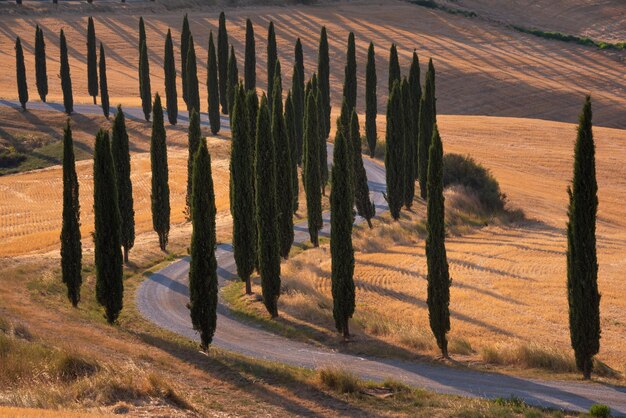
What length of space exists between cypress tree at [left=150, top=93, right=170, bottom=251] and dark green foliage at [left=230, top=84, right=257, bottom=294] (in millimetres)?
8892

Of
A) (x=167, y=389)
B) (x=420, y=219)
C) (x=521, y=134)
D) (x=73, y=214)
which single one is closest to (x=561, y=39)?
(x=521, y=134)

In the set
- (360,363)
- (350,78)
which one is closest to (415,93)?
(350,78)

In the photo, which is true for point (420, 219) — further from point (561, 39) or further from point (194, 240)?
point (561, 39)

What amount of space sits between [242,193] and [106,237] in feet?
24.1

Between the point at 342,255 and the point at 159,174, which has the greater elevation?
the point at 342,255

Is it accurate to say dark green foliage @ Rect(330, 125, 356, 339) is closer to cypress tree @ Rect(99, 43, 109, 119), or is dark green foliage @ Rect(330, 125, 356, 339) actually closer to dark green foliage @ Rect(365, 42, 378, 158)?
dark green foliage @ Rect(365, 42, 378, 158)

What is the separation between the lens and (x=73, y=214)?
35.9 meters

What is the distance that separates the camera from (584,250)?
28234 mm

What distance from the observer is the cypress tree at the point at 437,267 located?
103ft

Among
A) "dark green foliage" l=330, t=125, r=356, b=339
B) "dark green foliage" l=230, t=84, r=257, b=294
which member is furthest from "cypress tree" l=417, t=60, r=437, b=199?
"dark green foliage" l=330, t=125, r=356, b=339

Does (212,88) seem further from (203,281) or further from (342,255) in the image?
(203,281)

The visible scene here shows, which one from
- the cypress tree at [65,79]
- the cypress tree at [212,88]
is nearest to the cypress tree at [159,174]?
the cypress tree at [212,88]

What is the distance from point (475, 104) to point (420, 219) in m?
54.2

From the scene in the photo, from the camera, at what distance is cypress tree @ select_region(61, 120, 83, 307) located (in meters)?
35.5
